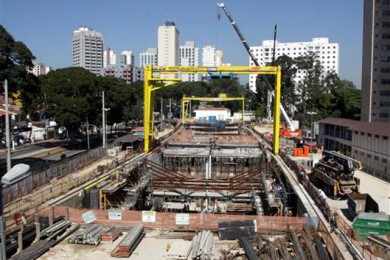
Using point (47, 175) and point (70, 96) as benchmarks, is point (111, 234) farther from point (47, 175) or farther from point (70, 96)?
point (70, 96)

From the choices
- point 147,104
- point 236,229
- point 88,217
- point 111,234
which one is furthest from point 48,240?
point 147,104

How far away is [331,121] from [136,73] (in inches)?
5490

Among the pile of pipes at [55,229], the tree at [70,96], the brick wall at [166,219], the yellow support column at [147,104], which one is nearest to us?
the pile of pipes at [55,229]

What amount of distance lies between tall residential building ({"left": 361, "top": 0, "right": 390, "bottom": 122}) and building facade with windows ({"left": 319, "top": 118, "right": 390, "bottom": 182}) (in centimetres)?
1686

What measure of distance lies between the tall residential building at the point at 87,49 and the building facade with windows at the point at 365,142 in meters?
152

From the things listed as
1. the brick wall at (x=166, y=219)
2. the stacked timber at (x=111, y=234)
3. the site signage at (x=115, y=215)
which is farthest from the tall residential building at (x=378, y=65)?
the stacked timber at (x=111, y=234)

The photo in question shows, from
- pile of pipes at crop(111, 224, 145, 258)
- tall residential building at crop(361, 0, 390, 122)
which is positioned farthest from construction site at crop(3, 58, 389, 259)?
tall residential building at crop(361, 0, 390, 122)

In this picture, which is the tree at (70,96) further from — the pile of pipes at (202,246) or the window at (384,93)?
the window at (384,93)

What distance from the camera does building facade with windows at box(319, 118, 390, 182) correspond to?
93.9 feet

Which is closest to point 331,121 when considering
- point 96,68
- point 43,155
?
point 43,155

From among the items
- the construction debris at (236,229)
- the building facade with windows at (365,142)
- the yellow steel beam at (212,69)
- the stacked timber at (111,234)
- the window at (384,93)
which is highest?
the yellow steel beam at (212,69)

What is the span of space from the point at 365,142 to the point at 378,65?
29011mm

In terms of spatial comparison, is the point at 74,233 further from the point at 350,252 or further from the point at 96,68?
the point at 96,68

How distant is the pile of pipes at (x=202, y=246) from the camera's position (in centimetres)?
1473
